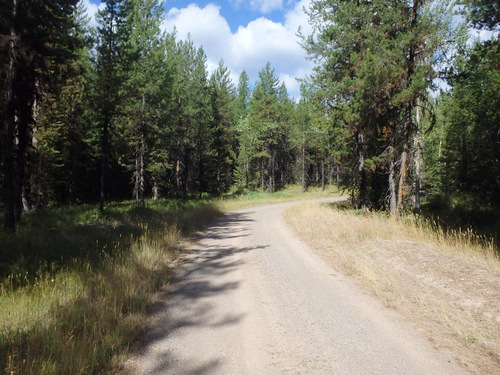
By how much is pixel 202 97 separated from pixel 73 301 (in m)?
23.3

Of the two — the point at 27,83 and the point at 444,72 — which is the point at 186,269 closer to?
the point at 27,83

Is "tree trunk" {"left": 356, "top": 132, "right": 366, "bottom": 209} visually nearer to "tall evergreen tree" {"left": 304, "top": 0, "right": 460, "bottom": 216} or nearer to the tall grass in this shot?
"tall evergreen tree" {"left": 304, "top": 0, "right": 460, "bottom": 216}

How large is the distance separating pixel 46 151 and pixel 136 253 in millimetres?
13630

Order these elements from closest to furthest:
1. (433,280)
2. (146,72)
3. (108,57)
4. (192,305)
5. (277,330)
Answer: (277,330)
(192,305)
(433,280)
(108,57)
(146,72)

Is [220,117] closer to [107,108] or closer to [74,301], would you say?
[107,108]

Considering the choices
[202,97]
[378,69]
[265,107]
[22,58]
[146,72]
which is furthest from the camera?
[265,107]

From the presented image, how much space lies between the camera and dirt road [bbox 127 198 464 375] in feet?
9.45

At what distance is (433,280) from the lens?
16.7 ft

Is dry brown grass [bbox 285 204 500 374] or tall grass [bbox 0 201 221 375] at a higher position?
tall grass [bbox 0 201 221 375]

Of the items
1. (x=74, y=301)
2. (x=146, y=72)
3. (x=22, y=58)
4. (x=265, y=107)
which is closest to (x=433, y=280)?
(x=74, y=301)

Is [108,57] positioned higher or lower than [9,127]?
higher

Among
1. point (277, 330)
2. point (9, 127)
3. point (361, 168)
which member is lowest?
point (277, 330)

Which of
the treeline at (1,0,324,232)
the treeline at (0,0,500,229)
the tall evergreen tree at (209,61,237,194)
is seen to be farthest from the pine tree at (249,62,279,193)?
the treeline at (0,0,500,229)

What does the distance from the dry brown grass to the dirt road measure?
1.17 feet
